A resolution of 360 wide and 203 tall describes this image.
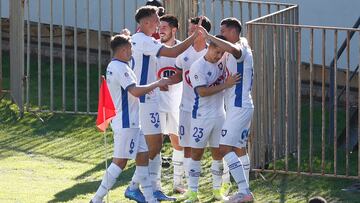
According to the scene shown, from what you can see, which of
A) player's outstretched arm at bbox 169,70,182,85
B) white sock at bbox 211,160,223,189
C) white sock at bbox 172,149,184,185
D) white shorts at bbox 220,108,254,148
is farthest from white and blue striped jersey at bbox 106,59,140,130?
white sock at bbox 172,149,184,185

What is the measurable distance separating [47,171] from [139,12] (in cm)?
292

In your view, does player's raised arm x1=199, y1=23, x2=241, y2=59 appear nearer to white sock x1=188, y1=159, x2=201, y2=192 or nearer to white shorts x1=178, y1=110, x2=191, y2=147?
white shorts x1=178, y1=110, x2=191, y2=147

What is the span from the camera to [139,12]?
48.1 feet

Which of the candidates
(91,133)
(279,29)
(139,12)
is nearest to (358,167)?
(279,29)

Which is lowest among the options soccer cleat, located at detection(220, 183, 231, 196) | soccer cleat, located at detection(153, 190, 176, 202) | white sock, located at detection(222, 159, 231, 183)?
soccer cleat, located at detection(153, 190, 176, 202)

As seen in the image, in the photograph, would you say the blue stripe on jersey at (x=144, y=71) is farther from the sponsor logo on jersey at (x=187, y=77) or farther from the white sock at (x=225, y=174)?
the white sock at (x=225, y=174)

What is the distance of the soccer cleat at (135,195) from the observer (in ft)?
47.8

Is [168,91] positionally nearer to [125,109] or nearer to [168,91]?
[168,91]

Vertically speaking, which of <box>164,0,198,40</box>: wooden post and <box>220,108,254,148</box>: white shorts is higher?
<box>164,0,198,40</box>: wooden post

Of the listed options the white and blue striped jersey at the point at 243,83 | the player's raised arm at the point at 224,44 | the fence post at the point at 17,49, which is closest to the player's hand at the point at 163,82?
the player's raised arm at the point at 224,44

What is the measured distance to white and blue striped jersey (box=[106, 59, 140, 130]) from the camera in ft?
45.8

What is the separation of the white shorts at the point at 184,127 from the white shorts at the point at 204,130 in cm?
30

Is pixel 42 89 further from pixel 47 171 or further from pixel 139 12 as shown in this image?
pixel 139 12

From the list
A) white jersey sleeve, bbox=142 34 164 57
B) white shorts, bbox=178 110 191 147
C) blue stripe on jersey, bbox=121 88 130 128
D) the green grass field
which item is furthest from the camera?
the green grass field
